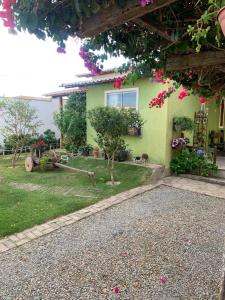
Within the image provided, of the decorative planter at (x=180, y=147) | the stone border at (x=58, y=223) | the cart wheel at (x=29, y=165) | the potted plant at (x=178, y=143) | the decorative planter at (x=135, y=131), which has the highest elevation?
the decorative planter at (x=135, y=131)

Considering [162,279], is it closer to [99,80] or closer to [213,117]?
[99,80]

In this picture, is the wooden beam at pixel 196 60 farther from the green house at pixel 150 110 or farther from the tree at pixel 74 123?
the tree at pixel 74 123

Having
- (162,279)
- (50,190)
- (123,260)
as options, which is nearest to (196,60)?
(162,279)

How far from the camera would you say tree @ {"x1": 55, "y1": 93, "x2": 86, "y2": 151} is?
10602 millimetres

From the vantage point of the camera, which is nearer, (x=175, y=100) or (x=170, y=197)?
(x=170, y=197)

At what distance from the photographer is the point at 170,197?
626cm

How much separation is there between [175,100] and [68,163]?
4.86 metres

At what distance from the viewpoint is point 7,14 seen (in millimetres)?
1423

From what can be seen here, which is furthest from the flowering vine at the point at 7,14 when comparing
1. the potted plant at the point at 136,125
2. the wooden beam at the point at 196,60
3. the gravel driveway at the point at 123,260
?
the potted plant at the point at 136,125

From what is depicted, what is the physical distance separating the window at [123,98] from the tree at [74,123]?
1.84 metres

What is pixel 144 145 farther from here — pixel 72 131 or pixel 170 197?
pixel 72 131

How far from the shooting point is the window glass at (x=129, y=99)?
8.84 meters

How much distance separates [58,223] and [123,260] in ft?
5.57

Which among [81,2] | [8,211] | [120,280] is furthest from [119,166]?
[81,2]
